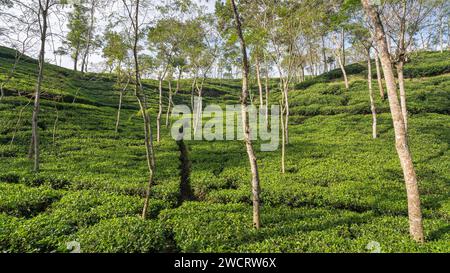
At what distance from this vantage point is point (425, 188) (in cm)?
1320

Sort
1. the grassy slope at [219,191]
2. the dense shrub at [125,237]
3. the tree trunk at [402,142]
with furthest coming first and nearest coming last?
the grassy slope at [219,191]
the dense shrub at [125,237]
the tree trunk at [402,142]

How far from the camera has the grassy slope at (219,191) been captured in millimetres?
8953

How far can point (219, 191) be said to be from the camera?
14.4 meters

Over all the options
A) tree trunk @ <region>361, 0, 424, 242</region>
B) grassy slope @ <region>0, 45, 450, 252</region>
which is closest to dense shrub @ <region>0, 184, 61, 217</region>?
grassy slope @ <region>0, 45, 450, 252</region>

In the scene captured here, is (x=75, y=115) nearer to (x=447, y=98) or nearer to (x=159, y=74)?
(x=159, y=74)

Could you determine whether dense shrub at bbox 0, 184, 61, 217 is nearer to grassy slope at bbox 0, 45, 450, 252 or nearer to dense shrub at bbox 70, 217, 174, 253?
grassy slope at bbox 0, 45, 450, 252

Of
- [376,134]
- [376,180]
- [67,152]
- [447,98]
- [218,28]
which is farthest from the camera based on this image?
[447,98]

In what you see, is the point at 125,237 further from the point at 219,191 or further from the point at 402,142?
the point at 402,142

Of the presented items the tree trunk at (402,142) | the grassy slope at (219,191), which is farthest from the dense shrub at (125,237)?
the tree trunk at (402,142)

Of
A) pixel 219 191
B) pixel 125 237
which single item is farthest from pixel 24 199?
pixel 219 191

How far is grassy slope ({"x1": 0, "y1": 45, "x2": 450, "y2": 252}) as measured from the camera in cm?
895

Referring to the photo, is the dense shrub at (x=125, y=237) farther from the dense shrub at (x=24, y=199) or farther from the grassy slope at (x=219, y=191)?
the dense shrub at (x=24, y=199)

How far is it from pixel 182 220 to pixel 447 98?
38187 mm
